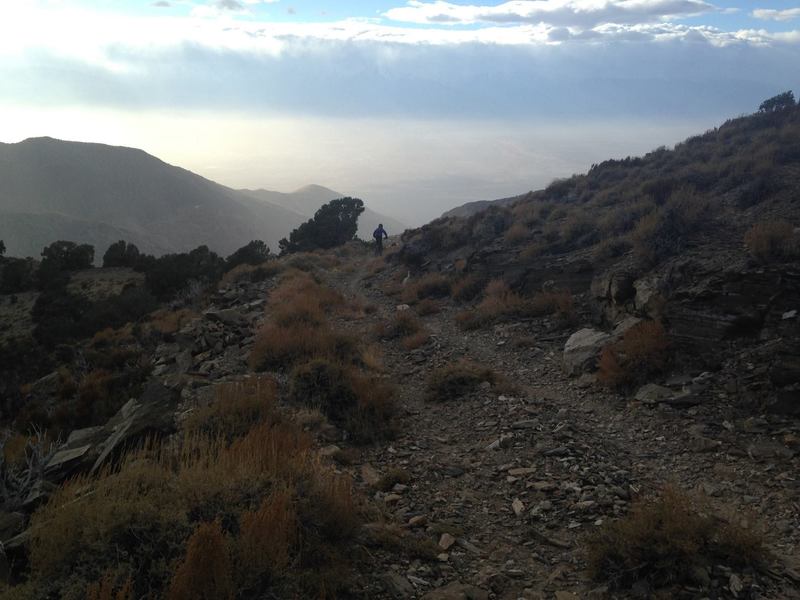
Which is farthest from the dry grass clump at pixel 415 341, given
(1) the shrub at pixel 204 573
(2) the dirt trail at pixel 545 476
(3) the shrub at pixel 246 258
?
(3) the shrub at pixel 246 258

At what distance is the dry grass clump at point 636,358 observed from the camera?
874cm

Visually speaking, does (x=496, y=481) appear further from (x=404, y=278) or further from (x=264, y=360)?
(x=404, y=278)

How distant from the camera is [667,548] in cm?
416

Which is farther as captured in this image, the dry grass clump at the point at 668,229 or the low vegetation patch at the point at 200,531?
the dry grass clump at the point at 668,229

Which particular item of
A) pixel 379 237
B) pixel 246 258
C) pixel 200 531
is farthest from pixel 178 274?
pixel 200 531

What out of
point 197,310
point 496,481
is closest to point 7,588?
point 496,481

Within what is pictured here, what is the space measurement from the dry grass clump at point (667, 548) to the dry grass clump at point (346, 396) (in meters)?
3.91

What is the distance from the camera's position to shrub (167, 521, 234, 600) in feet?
10.6

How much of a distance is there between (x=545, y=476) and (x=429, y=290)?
12.5 metres

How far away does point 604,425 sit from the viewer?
7.91 metres

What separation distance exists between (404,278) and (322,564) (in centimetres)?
1866

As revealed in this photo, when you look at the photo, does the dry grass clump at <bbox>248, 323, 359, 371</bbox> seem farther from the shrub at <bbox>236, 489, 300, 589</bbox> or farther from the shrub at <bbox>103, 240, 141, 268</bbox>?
the shrub at <bbox>103, 240, 141, 268</bbox>

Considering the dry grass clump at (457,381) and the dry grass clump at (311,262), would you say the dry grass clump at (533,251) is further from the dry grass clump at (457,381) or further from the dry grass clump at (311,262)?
the dry grass clump at (311,262)

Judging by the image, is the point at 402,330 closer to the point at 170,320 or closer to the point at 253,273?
the point at 170,320
